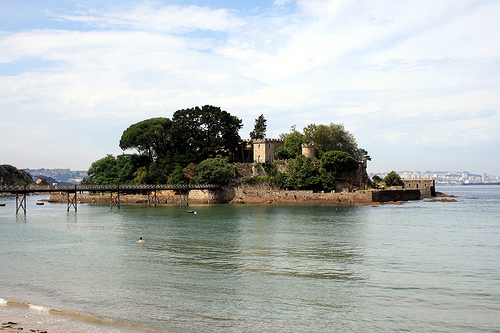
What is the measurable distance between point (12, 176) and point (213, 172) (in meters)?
97.7

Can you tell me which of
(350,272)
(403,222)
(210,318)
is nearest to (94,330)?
(210,318)

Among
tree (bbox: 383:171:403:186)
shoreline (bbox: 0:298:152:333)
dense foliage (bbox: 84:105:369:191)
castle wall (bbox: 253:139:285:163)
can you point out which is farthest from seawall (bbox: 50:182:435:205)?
shoreline (bbox: 0:298:152:333)

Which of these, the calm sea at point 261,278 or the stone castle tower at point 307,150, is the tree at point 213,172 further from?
the calm sea at point 261,278

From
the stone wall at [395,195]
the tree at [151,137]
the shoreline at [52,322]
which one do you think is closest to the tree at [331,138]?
the stone wall at [395,195]

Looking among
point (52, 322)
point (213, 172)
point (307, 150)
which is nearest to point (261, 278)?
point (52, 322)

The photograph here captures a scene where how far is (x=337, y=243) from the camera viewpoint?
2770 centimetres

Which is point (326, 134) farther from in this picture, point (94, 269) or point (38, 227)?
point (94, 269)

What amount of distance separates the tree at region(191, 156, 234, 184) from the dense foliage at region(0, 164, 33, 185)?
87.9 metres

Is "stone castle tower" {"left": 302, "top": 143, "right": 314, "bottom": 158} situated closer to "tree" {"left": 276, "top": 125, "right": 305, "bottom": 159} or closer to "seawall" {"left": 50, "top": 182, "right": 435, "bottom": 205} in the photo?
"tree" {"left": 276, "top": 125, "right": 305, "bottom": 159}

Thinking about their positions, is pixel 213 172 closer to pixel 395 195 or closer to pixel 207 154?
pixel 207 154

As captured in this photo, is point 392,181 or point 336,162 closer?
point 336,162

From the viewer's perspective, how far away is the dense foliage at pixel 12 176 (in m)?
133

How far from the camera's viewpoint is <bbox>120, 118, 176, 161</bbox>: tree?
71756mm

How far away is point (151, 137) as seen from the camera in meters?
72.2
